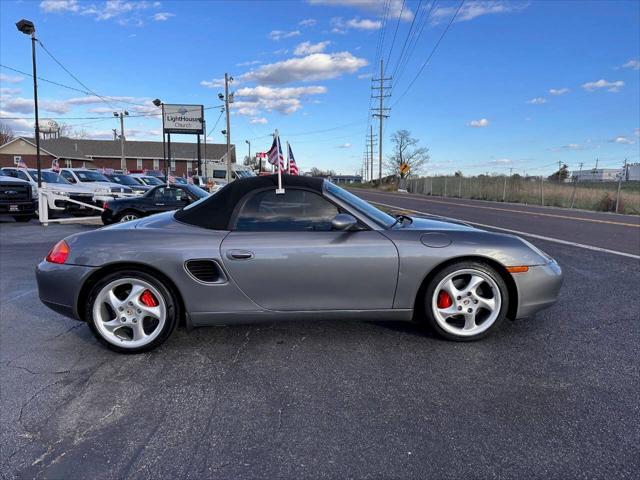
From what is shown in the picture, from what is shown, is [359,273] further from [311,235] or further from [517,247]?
[517,247]

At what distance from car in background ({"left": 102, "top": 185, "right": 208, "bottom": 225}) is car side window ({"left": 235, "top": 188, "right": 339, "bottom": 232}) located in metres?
7.68

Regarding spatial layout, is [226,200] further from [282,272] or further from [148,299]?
[148,299]

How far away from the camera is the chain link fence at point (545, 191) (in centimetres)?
2209

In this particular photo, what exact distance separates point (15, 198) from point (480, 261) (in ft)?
45.3

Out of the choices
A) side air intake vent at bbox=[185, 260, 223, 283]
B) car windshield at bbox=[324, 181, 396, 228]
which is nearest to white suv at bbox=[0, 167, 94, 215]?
side air intake vent at bbox=[185, 260, 223, 283]

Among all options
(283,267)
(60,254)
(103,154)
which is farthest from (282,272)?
(103,154)

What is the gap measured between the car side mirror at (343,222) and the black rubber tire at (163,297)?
136 centimetres

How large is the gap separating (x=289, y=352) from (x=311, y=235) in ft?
3.02

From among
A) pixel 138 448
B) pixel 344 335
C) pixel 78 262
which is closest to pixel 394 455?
pixel 138 448

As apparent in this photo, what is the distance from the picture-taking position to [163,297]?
330cm

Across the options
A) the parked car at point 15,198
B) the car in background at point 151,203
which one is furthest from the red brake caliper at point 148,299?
the parked car at point 15,198

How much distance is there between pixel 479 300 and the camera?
341 cm

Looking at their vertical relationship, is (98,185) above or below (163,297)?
above

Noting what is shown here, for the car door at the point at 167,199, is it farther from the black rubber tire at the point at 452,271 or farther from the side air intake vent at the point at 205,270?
the black rubber tire at the point at 452,271
